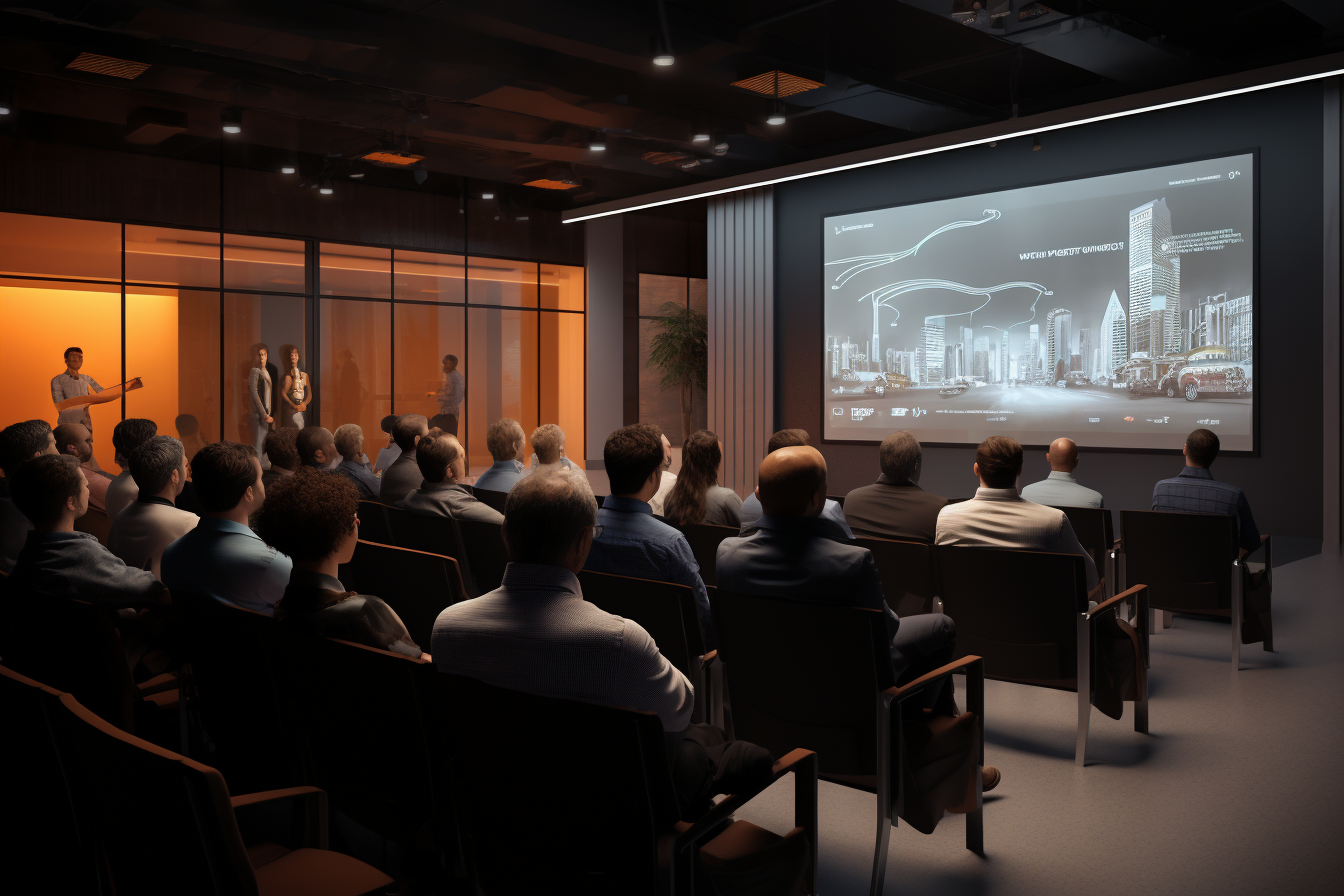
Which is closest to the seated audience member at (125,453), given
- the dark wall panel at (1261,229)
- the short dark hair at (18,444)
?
the short dark hair at (18,444)

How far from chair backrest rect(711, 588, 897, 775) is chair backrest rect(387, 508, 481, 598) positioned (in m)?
1.83

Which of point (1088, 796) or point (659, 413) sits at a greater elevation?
point (659, 413)

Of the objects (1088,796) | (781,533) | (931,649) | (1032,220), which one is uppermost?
(1032,220)

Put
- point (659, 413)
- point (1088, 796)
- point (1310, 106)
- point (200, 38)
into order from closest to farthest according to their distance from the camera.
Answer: point (1088, 796) → point (200, 38) → point (1310, 106) → point (659, 413)

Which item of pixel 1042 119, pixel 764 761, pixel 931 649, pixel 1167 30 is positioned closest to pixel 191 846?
pixel 764 761

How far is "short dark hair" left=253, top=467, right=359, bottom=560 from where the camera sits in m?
2.08

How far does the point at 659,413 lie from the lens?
56.5 ft

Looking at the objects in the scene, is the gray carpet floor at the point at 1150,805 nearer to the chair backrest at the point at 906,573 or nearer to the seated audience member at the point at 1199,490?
the chair backrest at the point at 906,573

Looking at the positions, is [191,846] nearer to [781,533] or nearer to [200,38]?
[781,533]

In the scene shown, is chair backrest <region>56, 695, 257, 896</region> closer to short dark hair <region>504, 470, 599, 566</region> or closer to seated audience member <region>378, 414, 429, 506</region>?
short dark hair <region>504, 470, 599, 566</region>

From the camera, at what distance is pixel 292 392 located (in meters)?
11.8

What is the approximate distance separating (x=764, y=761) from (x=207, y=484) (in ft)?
5.71

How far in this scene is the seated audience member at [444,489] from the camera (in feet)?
14.2

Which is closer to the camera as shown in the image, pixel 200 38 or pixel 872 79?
pixel 200 38
